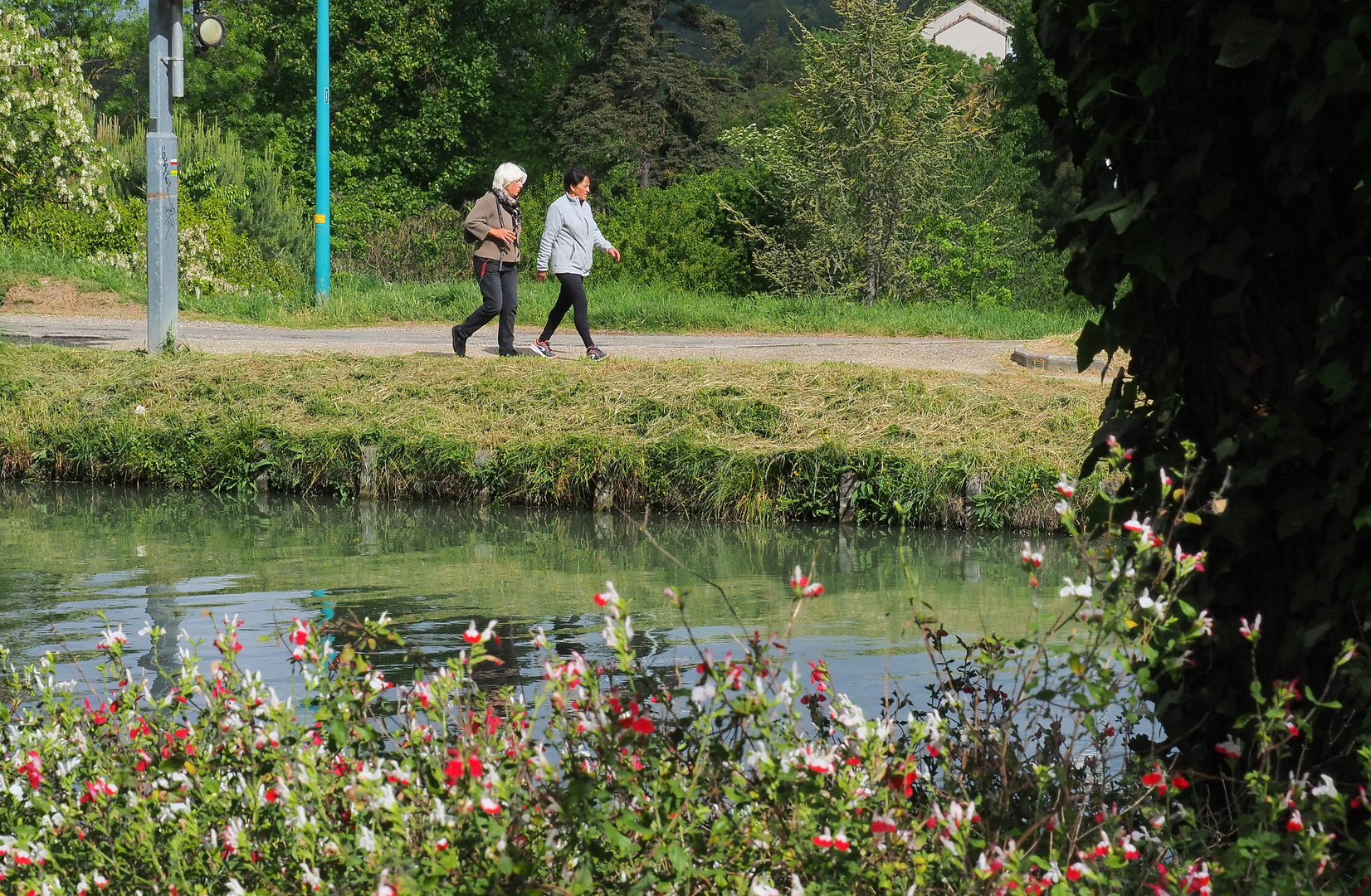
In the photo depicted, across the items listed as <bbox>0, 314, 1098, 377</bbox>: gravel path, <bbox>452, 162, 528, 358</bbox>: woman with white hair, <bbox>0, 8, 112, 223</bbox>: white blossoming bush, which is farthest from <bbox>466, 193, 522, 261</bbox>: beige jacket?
<bbox>0, 8, 112, 223</bbox>: white blossoming bush

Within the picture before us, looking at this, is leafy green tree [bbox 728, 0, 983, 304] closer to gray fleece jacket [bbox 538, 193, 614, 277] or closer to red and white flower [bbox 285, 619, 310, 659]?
gray fleece jacket [bbox 538, 193, 614, 277]

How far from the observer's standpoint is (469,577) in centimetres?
811

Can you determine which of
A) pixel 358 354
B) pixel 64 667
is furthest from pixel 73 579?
pixel 358 354

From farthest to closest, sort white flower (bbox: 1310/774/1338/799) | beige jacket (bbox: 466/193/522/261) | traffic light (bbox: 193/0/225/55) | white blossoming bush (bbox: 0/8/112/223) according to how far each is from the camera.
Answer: white blossoming bush (bbox: 0/8/112/223) < beige jacket (bbox: 466/193/522/261) < traffic light (bbox: 193/0/225/55) < white flower (bbox: 1310/774/1338/799)

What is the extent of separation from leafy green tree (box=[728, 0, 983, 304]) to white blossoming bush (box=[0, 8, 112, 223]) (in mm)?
13576

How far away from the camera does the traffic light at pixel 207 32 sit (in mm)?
13664

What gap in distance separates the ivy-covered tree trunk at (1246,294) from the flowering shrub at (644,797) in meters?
0.15

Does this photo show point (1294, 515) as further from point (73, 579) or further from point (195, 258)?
point (195, 258)

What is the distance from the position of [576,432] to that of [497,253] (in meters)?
3.61

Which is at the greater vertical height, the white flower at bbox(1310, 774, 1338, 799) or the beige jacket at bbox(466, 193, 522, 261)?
the beige jacket at bbox(466, 193, 522, 261)

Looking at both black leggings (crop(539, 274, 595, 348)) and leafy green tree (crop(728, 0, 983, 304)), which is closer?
black leggings (crop(539, 274, 595, 348))

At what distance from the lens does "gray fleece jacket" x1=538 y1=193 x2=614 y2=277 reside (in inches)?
558

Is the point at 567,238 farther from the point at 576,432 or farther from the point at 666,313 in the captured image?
the point at 666,313

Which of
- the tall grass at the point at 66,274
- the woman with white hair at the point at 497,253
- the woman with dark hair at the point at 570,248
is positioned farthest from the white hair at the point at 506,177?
the tall grass at the point at 66,274
